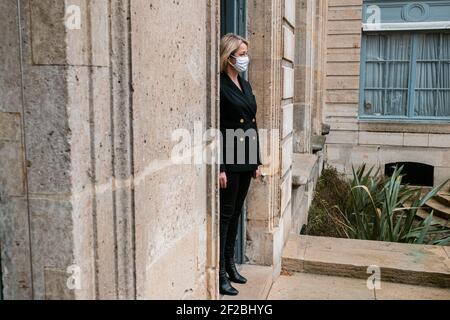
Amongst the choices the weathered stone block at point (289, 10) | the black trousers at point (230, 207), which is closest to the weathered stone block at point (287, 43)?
the weathered stone block at point (289, 10)

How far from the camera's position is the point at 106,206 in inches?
67.8

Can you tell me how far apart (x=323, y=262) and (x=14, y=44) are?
3.78 m

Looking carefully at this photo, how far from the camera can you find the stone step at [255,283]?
12.3ft

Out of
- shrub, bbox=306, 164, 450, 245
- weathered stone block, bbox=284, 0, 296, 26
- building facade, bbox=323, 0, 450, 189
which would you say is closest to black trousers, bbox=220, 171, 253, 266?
weathered stone block, bbox=284, 0, 296, 26

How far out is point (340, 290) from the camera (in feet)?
14.5

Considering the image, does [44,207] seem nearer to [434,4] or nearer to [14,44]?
[14,44]

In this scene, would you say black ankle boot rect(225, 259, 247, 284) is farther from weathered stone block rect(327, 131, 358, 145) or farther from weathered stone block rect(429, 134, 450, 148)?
weathered stone block rect(429, 134, 450, 148)

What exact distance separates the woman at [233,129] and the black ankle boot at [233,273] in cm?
20

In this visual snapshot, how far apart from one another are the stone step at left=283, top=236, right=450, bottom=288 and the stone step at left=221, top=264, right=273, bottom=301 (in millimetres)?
593

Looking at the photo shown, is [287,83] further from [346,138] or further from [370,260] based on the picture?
[346,138]

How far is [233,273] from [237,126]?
1150 millimetres

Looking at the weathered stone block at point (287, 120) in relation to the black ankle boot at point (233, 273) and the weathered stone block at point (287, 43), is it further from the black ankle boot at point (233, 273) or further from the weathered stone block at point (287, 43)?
the black ankle boot at point (233, 273)

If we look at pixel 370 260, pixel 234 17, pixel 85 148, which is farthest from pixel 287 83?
pixel 85 148
